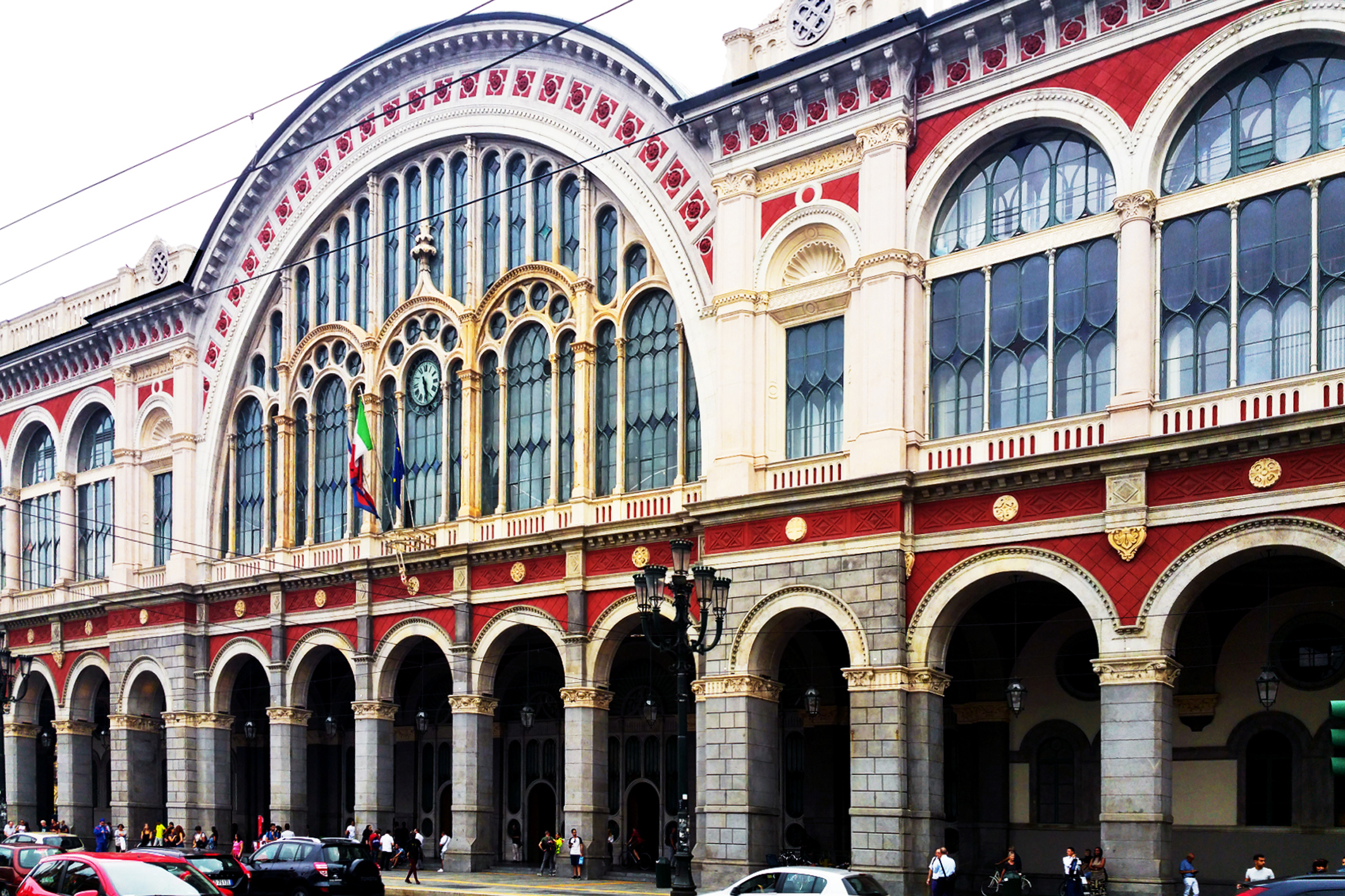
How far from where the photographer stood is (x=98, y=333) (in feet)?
167

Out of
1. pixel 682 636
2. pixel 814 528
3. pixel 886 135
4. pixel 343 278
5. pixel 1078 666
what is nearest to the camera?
pixel 682 636

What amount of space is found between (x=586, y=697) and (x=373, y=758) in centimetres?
790

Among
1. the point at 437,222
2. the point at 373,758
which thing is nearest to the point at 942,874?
the point at 373,758

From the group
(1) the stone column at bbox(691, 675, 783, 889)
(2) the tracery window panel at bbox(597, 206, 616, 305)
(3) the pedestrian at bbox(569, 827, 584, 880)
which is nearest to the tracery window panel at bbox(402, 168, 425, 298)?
(2) the tracery window panel at bbox(597, 206, 616, 305)

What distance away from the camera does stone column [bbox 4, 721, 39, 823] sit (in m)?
52.1

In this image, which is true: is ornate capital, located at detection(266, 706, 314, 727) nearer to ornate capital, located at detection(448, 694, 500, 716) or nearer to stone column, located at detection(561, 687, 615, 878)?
ornate capital, located at detection(448, 694, 500, 716)

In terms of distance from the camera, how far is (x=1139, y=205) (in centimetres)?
2873

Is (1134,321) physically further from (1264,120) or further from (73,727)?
(73,727)

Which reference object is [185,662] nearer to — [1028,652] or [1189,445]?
[1028,652]

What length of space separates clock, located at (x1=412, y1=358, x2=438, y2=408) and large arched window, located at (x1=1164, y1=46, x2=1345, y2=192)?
2088 centimetres

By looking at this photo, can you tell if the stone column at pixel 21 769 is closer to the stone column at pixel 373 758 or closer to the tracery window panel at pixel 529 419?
the stone column at pixel 373 758

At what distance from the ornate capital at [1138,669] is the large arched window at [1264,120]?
8765mm

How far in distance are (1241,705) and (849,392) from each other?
1045 centimetres

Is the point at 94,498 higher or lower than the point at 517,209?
lower
